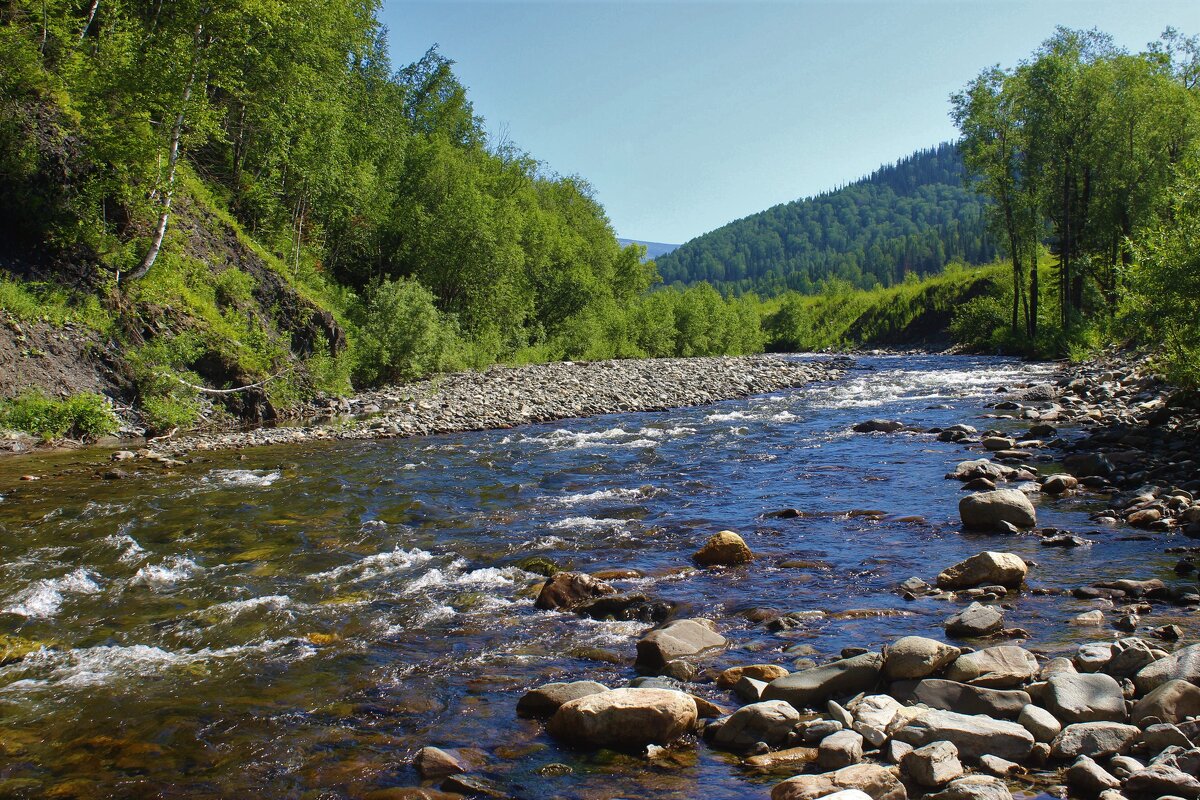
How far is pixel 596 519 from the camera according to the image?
11320 millimetres

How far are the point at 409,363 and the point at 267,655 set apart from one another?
2262 cm

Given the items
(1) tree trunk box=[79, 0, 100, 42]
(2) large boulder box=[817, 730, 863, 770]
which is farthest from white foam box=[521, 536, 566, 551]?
(1) tree trunk box=[79, 0, 100, 42]

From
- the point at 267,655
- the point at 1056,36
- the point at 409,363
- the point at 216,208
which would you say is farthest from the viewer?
the point at 1056,36

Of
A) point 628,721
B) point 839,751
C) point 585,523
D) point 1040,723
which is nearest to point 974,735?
point 1040,723

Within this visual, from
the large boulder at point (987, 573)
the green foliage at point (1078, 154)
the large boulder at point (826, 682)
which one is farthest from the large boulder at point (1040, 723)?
the green foliage at point (1078, 154)

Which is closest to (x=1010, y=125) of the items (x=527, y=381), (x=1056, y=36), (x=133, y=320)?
(x=1056, y=36)

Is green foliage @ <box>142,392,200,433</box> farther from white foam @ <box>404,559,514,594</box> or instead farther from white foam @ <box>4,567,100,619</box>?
white foam @ <box>404,559,514,594</box>

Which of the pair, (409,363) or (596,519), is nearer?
(596,519)

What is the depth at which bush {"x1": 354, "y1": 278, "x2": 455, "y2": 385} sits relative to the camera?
1088 inches

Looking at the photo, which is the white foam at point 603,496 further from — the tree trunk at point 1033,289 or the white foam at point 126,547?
the tree trunk at point 1033,289

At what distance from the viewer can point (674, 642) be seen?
20.4 feet

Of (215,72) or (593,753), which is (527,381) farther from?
(593,753)

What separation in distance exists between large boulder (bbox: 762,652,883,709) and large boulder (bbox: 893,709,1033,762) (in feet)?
2.40

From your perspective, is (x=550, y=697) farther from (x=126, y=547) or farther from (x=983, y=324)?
(x=983, y=324)
